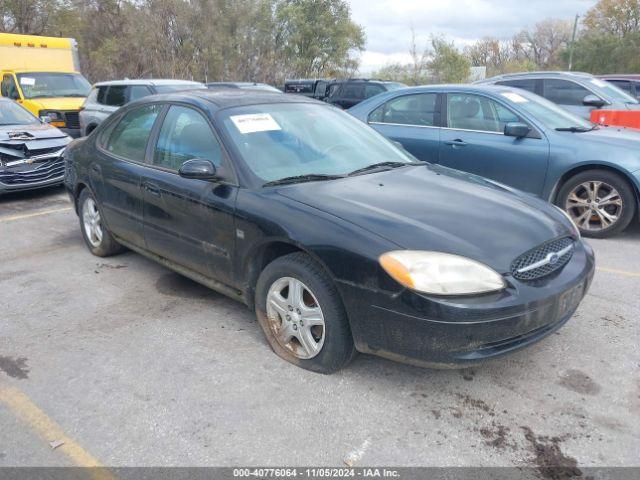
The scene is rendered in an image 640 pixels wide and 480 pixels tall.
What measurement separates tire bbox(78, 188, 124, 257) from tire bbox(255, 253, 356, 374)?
229 cm

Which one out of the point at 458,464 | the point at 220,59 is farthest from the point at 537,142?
the point at 220,59

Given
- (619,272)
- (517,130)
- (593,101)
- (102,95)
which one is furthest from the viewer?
(102,95)

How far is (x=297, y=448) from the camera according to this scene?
2.52 m

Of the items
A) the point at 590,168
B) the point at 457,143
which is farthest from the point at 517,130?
the point at 590,168

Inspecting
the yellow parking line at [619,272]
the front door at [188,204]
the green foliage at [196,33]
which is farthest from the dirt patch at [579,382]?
the green foliage at [196,33]

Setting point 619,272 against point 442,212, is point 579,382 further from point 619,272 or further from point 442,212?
point 619,272

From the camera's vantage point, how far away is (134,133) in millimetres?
4465

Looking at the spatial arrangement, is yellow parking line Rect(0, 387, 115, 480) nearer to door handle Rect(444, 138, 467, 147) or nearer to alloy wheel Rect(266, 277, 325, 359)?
alloy wheel Rect(266, 277, 325, 359)

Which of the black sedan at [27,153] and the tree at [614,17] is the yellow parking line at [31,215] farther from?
the tree at [614,17]

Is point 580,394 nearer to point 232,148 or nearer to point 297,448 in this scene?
point 297,448

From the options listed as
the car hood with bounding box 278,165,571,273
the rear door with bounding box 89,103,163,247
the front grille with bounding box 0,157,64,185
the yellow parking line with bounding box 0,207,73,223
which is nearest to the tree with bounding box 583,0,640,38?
the front grille with bounding box 0,157,64,185

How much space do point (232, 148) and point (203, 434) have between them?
175 centimetres

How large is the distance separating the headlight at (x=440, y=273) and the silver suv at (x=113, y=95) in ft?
29.0

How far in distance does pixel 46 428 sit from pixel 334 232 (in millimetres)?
1723
